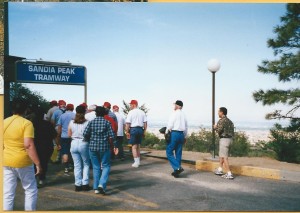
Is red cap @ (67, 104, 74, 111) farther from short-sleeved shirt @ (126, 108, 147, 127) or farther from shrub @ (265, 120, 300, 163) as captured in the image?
shrub @ (265, 120, 300, 163)

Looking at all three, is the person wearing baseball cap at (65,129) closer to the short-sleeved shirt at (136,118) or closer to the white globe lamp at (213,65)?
the short-sleeved shirt at (136,118)

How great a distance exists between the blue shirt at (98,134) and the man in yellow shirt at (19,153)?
1334 millimetres

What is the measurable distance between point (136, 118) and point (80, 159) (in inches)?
77.9

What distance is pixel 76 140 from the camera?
6020mm

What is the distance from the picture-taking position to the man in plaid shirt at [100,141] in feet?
19.1

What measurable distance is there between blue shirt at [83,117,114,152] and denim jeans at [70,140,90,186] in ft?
0.66

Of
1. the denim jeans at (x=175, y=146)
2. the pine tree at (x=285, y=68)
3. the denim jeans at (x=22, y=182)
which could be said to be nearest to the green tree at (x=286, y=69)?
the pine tree at (x=285, y=68)

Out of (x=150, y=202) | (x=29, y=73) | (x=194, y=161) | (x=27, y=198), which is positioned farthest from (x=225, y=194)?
(x=29, y=73)

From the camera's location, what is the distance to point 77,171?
19.9ft

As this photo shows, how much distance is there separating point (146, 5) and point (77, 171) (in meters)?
2.94

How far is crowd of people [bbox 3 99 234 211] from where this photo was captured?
4539 millimetres

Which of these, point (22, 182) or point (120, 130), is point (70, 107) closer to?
point (120, 130)

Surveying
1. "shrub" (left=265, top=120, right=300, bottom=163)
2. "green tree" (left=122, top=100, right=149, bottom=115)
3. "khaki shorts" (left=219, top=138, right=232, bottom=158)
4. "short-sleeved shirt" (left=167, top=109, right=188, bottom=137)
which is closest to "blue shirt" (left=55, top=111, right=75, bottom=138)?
"green tree" (left=122, top=100, right=149, bottom=115)

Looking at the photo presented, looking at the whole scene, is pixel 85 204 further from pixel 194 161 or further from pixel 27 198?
pixel 194 161
